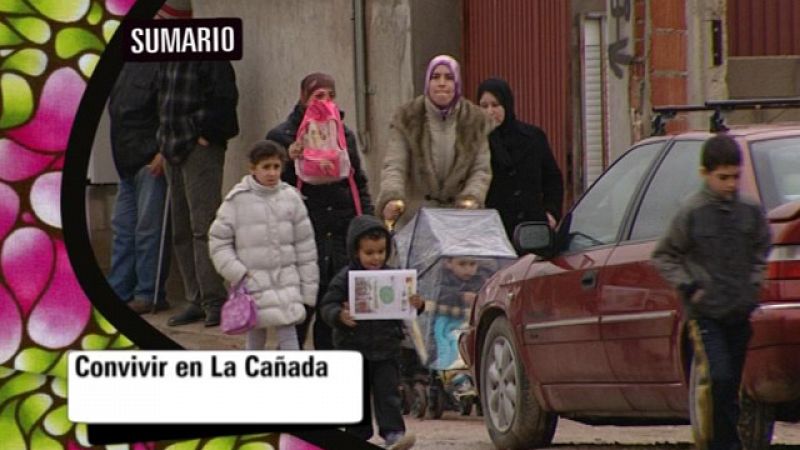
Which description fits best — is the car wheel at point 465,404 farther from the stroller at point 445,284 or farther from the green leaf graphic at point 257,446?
the green leaf graphic at point 257,446

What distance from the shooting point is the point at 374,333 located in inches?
307

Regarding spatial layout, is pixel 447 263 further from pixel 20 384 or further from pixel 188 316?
pixel 20 384

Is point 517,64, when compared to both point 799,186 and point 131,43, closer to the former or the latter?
point 799,186

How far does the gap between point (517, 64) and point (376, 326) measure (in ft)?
15.1

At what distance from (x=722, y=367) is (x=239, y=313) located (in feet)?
5.99

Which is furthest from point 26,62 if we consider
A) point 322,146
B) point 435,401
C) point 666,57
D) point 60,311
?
point 666,57

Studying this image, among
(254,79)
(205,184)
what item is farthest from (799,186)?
(254,79)

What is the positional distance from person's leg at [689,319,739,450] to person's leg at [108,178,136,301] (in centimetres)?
231

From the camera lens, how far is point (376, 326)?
7.73 meters

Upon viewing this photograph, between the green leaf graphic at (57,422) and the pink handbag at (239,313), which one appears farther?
the pink handbag at (239,313)

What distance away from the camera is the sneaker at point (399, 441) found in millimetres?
7785

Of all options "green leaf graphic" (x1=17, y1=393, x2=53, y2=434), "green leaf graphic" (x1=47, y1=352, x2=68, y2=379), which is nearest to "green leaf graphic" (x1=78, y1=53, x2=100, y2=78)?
"green leaf graphic" (x1=47, y1=352, x2=68, y2=379)

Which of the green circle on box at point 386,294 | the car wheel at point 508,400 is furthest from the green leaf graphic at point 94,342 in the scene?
the car wheel at point 508,400

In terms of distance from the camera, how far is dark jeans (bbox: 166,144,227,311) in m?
9.26
